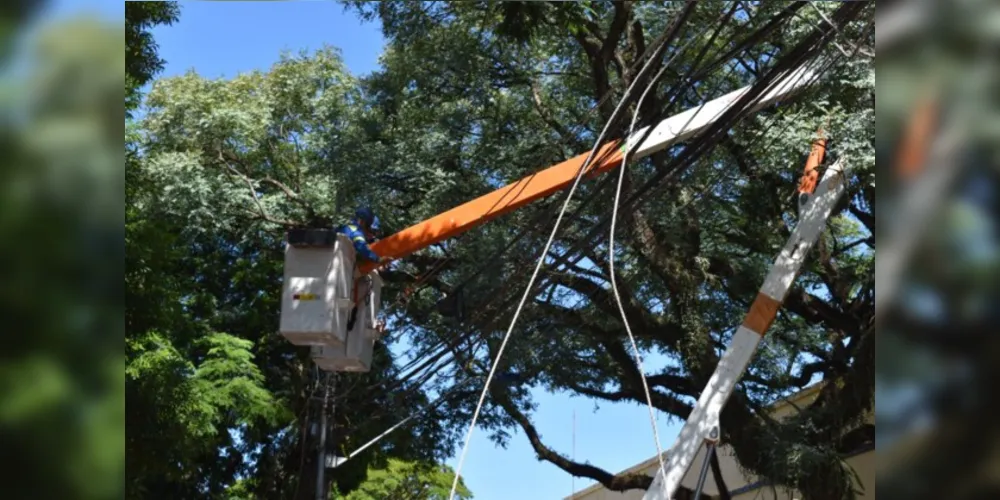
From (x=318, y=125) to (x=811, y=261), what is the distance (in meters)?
7.33

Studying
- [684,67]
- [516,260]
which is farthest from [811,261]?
[516,260]

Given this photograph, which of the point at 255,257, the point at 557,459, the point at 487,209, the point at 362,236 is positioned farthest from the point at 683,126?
the point at 255,257

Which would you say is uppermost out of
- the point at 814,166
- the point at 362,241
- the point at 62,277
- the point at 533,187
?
the point at 814,166

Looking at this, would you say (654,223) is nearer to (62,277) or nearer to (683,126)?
(683,126)

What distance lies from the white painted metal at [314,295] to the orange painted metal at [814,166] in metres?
4.85

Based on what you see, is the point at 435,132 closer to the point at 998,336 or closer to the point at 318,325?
the point at 318,325

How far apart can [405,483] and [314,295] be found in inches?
466

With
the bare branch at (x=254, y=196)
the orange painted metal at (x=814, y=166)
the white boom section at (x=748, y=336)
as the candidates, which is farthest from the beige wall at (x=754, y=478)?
the bare branch at (x=254, y=196)

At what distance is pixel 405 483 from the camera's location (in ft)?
63.5

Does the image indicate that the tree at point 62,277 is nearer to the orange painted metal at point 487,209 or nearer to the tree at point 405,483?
the orange painted metal at point 487,209

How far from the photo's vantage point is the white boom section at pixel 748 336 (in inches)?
367

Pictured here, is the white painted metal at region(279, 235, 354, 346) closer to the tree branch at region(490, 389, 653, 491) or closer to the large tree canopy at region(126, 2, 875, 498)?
the large tree canopy at region(126, 2, 875, 498)

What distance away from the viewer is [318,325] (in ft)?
26.7

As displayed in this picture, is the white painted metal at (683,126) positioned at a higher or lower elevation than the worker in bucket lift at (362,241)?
higher
